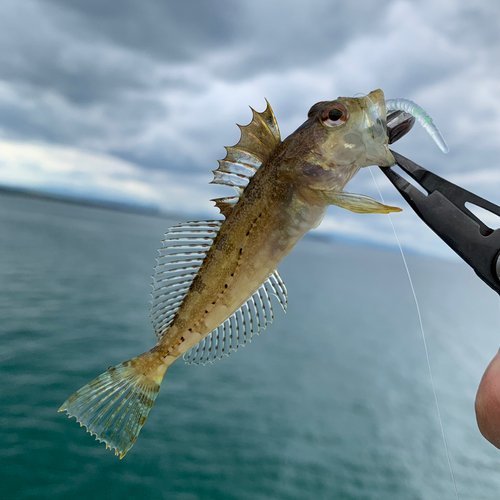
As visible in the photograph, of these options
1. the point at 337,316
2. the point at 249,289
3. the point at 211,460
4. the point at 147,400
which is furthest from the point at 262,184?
the point at 337,316

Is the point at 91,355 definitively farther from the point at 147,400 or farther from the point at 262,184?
the point at 262,184

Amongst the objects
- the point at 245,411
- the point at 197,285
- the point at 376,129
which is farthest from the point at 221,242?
the point at 245,411

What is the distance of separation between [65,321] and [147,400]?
17.1 m

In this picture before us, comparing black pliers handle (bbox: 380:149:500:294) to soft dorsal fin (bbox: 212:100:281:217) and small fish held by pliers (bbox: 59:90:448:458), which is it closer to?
small fish held by pliers (bbox: 59:90:448:458)

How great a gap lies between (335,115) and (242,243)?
113 cm

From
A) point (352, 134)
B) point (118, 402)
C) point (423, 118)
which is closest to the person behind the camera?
point (423, 118)

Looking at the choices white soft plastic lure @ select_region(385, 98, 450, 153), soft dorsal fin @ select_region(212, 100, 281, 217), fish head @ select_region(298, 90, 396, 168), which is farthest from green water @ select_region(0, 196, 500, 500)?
white soft plastic lure @ select_region(385, 98, 450, 153)

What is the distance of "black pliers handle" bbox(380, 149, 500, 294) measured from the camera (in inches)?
97.1

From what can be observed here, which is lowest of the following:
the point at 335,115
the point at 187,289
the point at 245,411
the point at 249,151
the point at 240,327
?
the point at 245,411

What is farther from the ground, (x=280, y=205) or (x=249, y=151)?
(x=249, y=151)

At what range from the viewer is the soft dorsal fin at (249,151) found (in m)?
2.78

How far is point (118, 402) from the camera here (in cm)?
275

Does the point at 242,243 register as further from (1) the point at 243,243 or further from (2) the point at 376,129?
(2) the point at 376,129

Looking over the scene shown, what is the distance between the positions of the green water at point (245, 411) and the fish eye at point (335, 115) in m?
10.4
